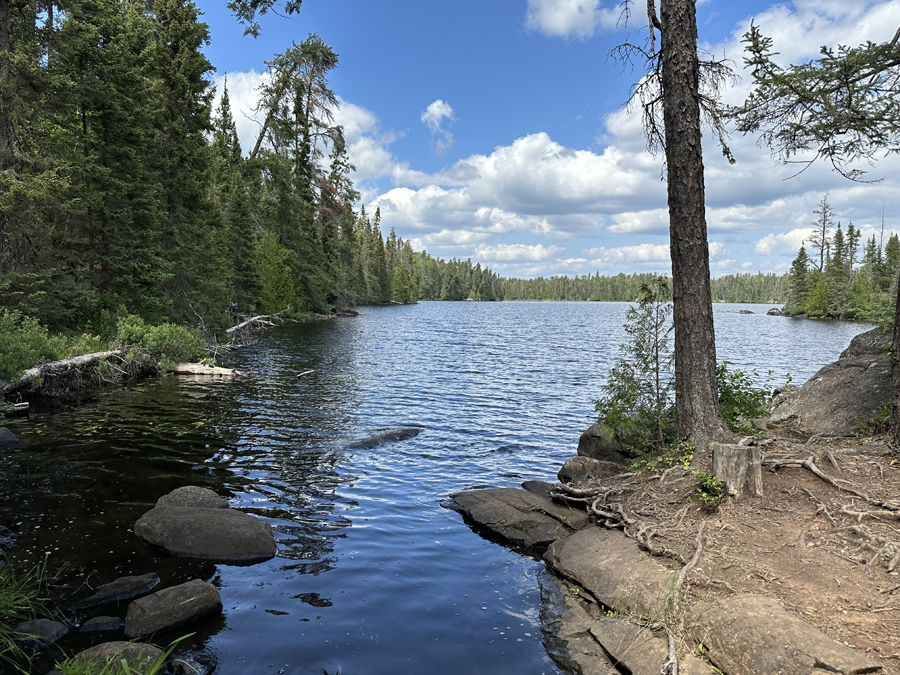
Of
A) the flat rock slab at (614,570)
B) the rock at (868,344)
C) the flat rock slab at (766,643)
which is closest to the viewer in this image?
the flat rock slab at (766,643)

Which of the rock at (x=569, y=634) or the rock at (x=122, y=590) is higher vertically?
the rock at (x=122, y=590)

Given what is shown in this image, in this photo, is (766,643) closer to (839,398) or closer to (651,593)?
(651,593)

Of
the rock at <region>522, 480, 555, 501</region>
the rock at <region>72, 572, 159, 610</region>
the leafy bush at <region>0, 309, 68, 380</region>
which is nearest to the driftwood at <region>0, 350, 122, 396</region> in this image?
the leafy bush at <region>0, 309, 68, 380</region>

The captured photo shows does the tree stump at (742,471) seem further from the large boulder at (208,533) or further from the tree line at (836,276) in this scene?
the tree line at (836,276)

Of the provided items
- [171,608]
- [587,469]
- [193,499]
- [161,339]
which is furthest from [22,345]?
[587,469]

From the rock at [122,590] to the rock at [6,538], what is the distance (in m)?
2.07

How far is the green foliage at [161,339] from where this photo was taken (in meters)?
19.5

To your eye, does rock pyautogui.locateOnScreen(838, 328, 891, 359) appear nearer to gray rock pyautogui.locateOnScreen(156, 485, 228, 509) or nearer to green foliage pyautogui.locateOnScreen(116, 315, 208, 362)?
gray rock pyautogui.locateOnScreen(156, 485, 228, 509)

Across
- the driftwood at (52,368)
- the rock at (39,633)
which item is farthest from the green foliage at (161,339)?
the rock at (39,633)

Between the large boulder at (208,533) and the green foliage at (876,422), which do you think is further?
the green foliage at (876,422)

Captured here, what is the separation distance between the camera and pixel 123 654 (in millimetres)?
4672

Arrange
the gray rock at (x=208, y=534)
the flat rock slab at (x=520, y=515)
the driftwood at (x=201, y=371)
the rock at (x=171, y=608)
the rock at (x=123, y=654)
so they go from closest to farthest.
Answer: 1. the rock at (x=123, y=654)
2. the rock at (x=171, y=608)
3. the gray rock at (x=208, y=534)
4. the flat rock slab at (x=520, y=515)
5. the driftwood at (x=201, y=371)

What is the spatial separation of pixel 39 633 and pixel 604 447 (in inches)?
381

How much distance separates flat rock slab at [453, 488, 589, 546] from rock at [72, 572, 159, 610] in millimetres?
4813
